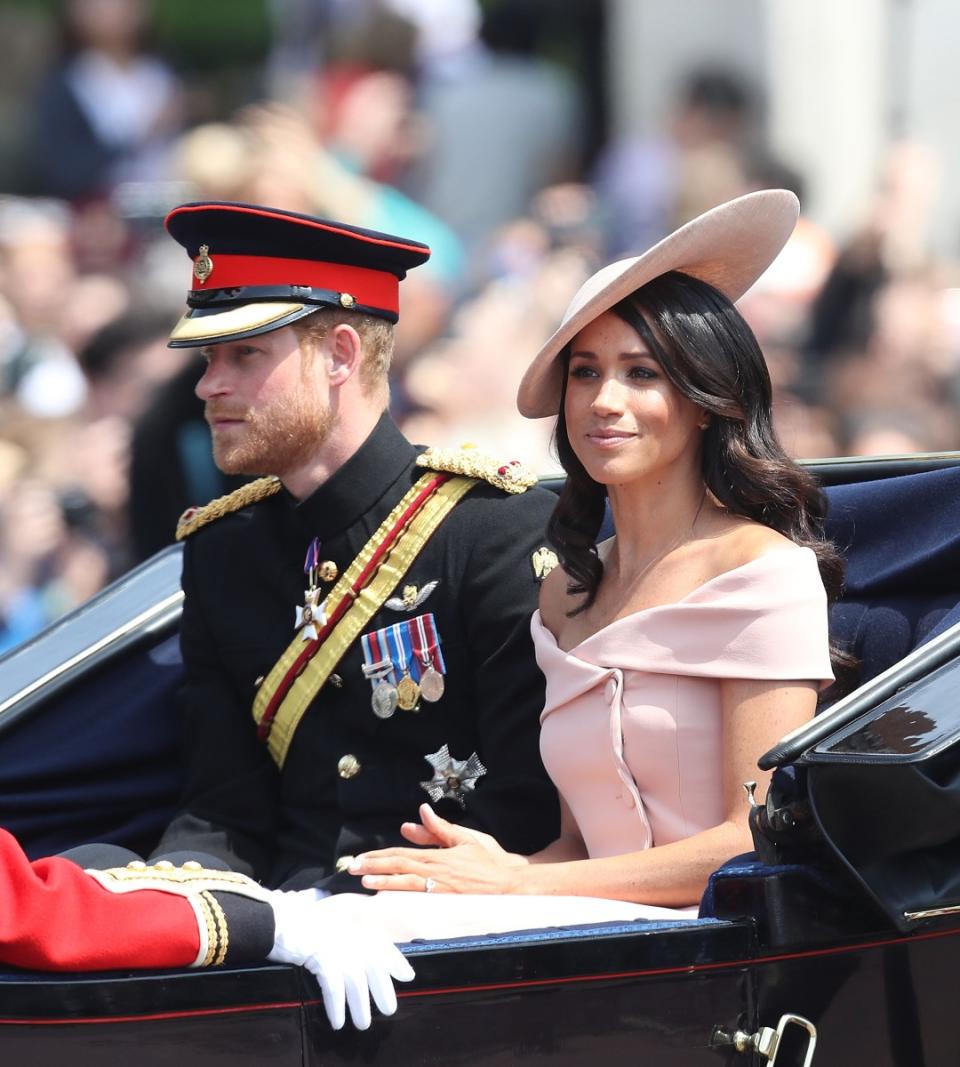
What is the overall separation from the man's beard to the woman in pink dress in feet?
1.45

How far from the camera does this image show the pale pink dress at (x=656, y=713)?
2527 millimetres

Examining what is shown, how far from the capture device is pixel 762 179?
6.71 metres

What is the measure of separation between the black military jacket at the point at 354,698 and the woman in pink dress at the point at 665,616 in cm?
17

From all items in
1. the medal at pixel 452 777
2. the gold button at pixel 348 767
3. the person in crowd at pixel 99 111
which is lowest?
the medal at pixel 452 777

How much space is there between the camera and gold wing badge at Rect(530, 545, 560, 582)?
3.05 meters

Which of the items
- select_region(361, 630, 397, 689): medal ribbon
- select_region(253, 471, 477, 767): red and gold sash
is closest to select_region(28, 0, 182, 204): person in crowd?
select_region(253, 471, 477, 767): red and gold sash

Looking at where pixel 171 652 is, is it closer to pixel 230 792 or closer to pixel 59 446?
pixel 230 792

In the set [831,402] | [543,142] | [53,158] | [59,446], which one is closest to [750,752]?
[831,402]

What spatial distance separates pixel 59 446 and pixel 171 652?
2.70 m

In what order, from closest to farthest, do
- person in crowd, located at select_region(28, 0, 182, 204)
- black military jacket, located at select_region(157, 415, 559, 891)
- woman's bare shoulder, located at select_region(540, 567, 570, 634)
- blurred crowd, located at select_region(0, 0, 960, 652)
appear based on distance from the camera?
woman's bare shoulder, located at select_region(540, 567, 570, 634) < black military jacket, located at select_region(157, 415, 559, 891) < blurred crowd, located at select_region(0, 0, 960, 652) < person in crowd, located at select_region(28, 0, 182, 204)

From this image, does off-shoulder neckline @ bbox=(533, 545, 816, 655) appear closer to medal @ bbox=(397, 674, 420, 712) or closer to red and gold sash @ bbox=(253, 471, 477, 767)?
medal @ bbox=(397, 674, 420, 712)

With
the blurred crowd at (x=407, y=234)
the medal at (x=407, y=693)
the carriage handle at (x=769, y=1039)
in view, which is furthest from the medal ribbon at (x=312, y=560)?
the blurred crowd at (x=407, y=234)

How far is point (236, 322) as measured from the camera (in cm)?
306

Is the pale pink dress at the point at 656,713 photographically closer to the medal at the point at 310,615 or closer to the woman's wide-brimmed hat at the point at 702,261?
the woman's wide-brimmed hat at the point at 702,261
